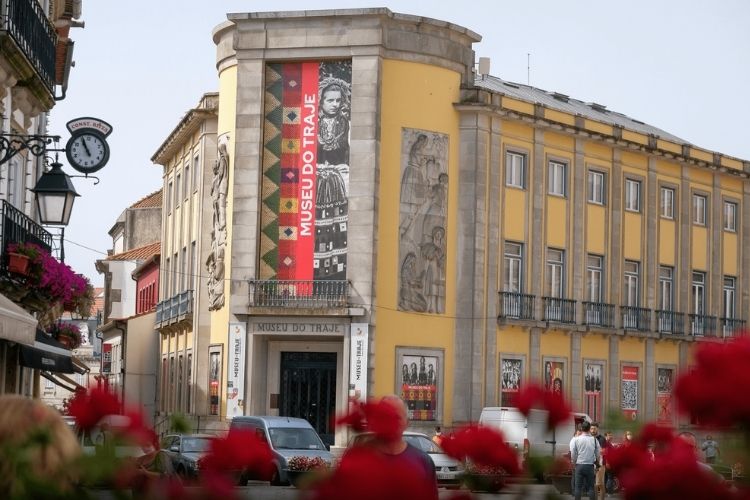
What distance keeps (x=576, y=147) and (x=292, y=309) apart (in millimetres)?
11822

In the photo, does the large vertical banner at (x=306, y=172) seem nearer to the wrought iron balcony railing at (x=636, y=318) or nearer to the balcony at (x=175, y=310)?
the balcony at (x=175, y=310)

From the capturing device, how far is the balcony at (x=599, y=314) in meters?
50.0

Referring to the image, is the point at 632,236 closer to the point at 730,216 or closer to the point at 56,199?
the point at 730,216

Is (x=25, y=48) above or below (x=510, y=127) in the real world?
below

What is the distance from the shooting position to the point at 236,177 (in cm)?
4431

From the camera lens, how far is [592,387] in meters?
50.3

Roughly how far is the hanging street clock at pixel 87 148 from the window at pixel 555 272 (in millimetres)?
27918

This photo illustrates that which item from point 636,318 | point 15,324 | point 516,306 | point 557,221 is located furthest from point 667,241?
point 15,324

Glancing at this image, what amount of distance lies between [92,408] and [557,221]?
4580 cm

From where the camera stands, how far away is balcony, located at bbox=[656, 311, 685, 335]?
5322 centimetres

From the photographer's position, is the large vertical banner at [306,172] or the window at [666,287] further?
the window at [666,287]

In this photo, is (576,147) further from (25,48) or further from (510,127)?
(25,48)

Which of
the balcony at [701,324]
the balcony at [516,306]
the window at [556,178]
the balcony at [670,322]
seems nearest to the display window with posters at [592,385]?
the balcony at [516,306]

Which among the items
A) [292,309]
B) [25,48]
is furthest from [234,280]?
[25,48]
